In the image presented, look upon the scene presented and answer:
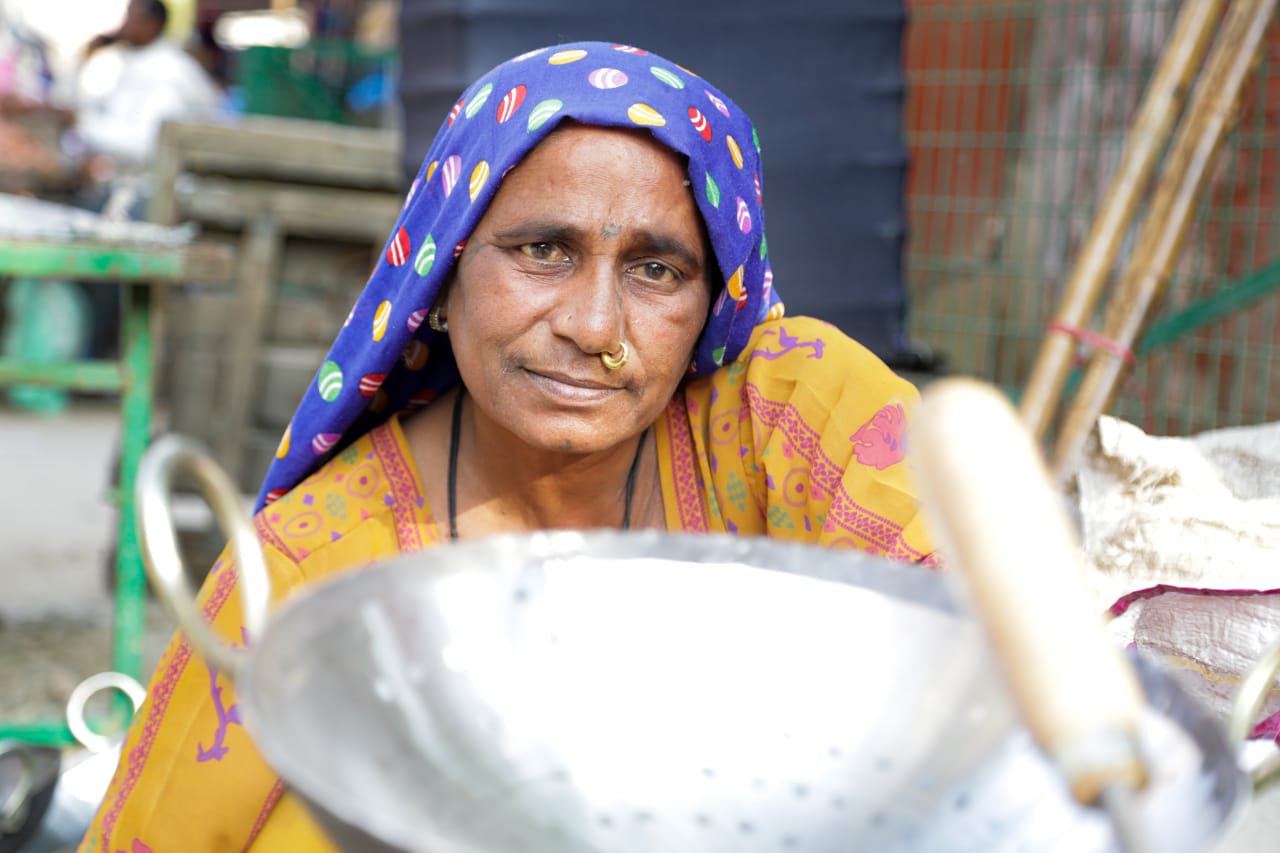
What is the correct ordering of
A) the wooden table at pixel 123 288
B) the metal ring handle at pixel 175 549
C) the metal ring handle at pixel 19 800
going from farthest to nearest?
the wooden table at pixel 123 288, the metal ring handle at pixel 19 800, the metal ring handle at pixel 175 549

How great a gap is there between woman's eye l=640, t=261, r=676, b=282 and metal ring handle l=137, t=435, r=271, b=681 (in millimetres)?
836

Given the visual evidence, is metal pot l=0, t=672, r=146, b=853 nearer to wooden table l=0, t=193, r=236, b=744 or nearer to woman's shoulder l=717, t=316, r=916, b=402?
wooden table l=0, t=193, r=236, b=744

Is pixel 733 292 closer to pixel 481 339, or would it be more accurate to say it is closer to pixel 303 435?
pixel 481 339

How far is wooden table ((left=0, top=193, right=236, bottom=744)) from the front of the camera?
2.70 m

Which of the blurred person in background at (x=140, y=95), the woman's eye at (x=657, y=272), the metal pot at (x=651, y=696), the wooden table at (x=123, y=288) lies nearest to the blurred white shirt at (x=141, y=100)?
the blurred person in background at (x=140, y=95)

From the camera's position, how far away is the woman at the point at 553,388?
4.75 feet

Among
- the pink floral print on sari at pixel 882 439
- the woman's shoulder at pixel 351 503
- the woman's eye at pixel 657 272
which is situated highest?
the woman's eye at pixel 657 272

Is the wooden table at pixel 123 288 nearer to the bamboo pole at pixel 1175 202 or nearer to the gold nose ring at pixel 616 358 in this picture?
the gold nose ring at pixel 616 358

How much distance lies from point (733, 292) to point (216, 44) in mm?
10359

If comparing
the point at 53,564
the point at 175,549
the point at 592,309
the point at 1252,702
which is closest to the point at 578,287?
the point at 592,309

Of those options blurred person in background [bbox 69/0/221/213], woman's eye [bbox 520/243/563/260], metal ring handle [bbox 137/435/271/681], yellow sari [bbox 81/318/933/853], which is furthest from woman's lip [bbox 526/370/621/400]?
blurred person in background [bbox 69/0/221/213]

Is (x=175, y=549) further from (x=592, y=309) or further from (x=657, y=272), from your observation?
(x=657, y=272)

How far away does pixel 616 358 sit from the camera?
1.50m

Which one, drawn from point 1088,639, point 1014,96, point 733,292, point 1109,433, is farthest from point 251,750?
point 1014,96
